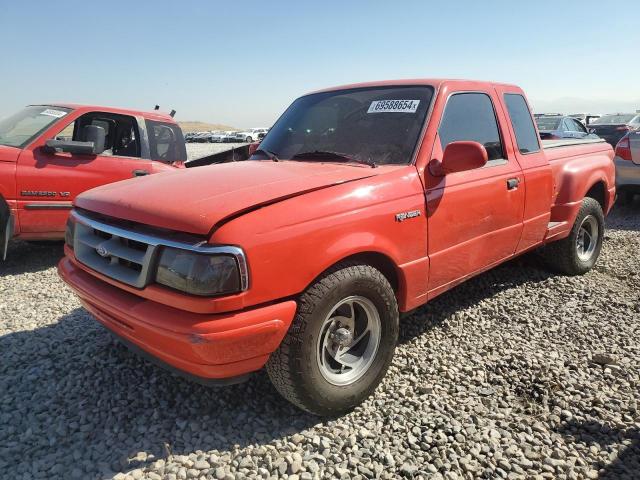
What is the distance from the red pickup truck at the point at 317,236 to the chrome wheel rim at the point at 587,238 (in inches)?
55.7

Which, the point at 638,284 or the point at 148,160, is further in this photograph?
the point at 148,160

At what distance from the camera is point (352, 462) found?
2.23 meters

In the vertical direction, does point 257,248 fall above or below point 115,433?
above

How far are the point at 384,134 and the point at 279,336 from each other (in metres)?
1.65

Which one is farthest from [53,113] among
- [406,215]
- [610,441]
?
[610,441]

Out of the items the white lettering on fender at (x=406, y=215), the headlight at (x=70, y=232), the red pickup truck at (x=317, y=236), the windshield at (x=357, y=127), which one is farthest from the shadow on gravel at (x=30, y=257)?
the white lettering on fender at (x=406, y=215)

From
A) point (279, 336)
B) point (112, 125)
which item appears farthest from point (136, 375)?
point (112, 125)

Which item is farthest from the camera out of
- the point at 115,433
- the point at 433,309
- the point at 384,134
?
the point at 433,309

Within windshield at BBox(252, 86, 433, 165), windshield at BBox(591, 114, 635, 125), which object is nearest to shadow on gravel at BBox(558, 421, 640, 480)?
windshield at BBox(252, 86, 433, 165)

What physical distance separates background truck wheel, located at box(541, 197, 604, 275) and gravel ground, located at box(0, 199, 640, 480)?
95 cm

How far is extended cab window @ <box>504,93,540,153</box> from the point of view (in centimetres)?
402

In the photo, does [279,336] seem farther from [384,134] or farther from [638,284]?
[638,284]

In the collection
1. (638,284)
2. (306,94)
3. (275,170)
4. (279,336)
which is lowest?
(638,284)

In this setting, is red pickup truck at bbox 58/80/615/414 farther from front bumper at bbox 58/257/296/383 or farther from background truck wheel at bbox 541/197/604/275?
background truck wheel at bbox 541/197/604/275
